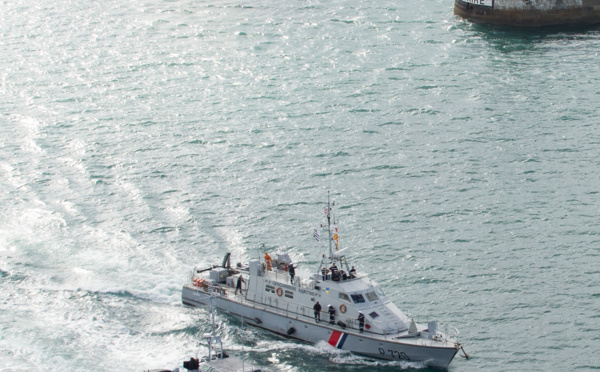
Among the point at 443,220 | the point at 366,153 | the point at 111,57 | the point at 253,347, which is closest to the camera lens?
the point at 253,347

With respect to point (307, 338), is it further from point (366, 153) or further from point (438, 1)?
point (438, 1)

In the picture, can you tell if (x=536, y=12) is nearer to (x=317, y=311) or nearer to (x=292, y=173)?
(x=292, y=173)

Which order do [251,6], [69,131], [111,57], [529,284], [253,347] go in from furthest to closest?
1. [251,6]
2. [111,57]
3. [69,131]
4. [529,284]
5. [253,347]

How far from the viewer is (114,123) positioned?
320 feet

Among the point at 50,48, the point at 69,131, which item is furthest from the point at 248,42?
the point at 69,131

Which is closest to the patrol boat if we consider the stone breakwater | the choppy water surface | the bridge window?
the bridge window

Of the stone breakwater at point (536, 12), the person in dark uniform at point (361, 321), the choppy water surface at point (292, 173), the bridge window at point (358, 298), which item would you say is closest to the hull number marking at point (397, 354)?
the choppy water surface at point (292, 173)

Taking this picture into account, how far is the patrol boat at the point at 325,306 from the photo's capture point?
56344 millimetres

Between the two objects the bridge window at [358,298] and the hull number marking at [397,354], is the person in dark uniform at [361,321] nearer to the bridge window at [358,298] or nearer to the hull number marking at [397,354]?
the bridge window at [358,298]

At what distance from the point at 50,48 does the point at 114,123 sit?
31.3 meters

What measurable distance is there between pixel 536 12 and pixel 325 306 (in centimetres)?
8118

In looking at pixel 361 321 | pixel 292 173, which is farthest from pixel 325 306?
pixel 292 173

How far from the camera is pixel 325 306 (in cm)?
5984

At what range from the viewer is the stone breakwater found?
12725 cm
